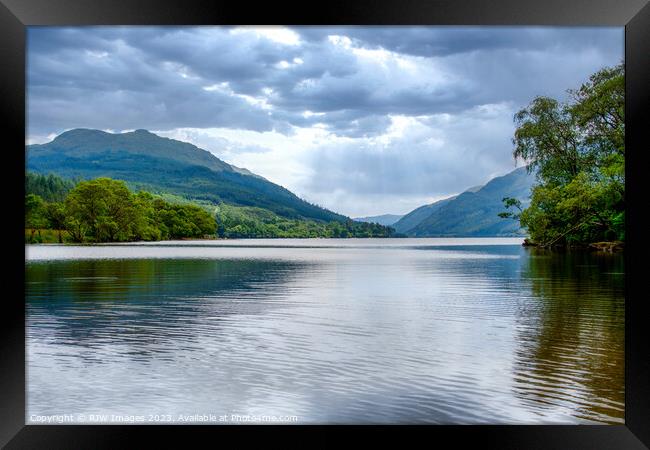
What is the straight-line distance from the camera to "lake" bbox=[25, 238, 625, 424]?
5.52 m

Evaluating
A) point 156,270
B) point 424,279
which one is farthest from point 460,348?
point 156,270

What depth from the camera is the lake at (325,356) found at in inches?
217

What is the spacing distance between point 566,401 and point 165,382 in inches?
141

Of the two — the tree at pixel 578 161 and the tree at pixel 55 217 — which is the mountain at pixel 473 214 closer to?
the tree at pixel 55 217

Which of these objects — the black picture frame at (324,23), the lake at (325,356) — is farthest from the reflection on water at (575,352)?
the black picture frame at (324,23)

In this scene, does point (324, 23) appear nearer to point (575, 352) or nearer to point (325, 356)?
point (325, 356)

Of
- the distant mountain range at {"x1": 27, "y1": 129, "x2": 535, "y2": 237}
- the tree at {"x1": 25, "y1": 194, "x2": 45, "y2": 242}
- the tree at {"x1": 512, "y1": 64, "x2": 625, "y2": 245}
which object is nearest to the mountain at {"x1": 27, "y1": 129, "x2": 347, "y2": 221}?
the distant mountain range at {"x1": 27, "y1": 129, "x2": 535, "y2": 237}

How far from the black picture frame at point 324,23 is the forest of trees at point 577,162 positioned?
26174 millimetres

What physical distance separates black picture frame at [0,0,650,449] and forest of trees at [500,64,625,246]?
2617 centimetres

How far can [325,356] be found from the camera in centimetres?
770

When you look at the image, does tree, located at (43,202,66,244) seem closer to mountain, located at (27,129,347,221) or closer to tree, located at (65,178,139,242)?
tree, located at (65,178,139,242)

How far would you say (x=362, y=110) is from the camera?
13325 centimetres

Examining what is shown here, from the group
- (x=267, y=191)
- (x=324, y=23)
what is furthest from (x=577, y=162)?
(x=267, y=191)

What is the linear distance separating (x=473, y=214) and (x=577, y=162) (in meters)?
84.6
